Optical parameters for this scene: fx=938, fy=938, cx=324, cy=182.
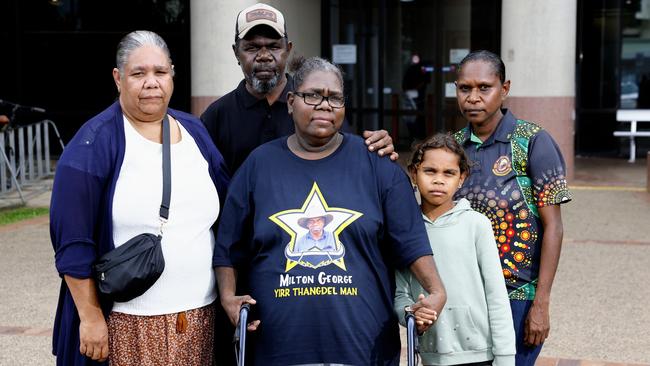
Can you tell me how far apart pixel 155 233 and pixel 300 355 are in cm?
71

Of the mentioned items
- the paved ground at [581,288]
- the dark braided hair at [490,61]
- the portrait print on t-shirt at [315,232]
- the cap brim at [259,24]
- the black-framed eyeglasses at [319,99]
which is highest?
the cap brim at [259,24]

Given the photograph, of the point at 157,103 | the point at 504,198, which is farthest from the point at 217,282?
the point at 504,198

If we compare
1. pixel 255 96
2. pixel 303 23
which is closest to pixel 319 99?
pixel 255 96

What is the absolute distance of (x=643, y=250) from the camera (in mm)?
9523

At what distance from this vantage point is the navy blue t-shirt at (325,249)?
3293 mm

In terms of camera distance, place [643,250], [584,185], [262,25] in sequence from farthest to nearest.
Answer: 1. [584,185]
2. [643,250]
3. [262,25]

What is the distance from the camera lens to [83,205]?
3.39m

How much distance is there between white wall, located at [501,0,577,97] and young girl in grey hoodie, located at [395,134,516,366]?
36.1ft

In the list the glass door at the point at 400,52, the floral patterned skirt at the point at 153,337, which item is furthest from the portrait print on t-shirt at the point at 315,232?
the glass door at the point at 400,52

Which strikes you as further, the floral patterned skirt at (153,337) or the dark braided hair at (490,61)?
the dark braided hair at (490,61)

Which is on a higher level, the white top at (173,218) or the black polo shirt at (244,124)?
the black polo shirt at (244,124)

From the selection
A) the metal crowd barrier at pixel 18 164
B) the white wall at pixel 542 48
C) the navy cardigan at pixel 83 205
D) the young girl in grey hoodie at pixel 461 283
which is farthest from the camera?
the white wall at pixel 542 48

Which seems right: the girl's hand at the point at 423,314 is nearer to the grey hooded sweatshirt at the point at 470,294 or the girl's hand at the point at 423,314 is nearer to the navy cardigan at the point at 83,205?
the grey hooded sweatshirt at the point at 470,294

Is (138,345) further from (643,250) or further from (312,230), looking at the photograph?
(643,250)
